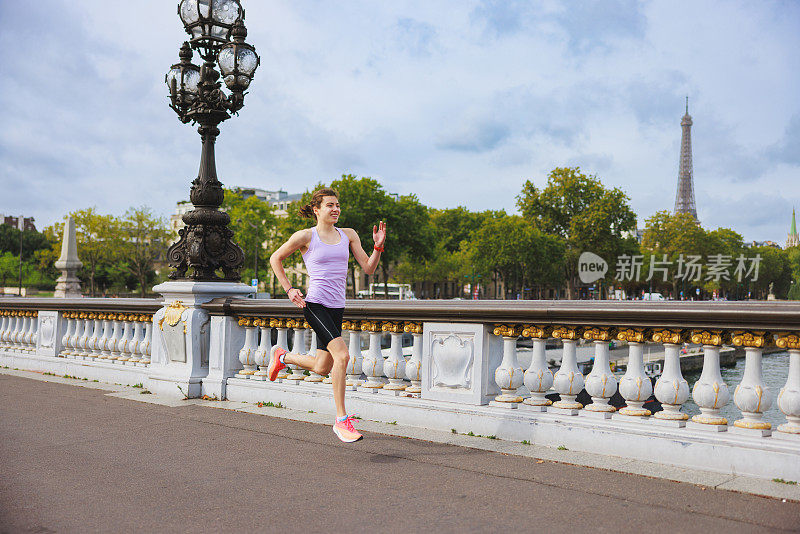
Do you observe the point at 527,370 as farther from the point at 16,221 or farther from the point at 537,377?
the point at 16,221

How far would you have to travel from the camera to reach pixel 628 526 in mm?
3660

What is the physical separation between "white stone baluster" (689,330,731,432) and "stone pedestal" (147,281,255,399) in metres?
5.25

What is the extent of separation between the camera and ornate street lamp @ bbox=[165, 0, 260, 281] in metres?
8.79

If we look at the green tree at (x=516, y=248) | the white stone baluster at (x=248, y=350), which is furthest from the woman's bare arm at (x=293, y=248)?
the green tree at (x=516, y=248)

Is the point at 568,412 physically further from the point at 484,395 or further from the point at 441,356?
the point at 441,356

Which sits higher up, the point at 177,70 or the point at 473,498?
the point at 177,70

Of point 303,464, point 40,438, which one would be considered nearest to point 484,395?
point 303,464

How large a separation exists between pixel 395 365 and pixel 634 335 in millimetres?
2345

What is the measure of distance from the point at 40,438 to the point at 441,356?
3.48 meters

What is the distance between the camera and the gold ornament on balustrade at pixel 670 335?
5.00 meters

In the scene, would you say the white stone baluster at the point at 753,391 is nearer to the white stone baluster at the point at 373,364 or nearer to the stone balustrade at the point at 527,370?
the stone balustrade at the point at 527,370

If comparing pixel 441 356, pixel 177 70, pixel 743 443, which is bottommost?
pixel 743 443

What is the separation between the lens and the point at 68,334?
36.3ft

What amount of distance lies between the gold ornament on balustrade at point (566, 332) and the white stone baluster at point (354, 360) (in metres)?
2.19
